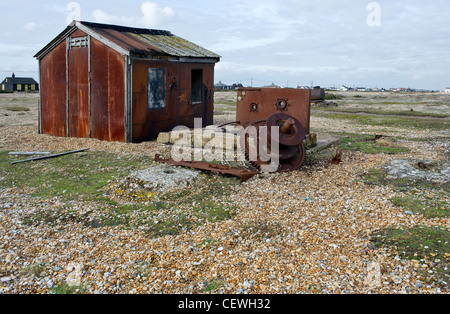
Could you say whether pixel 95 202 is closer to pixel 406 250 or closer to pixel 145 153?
pixel 145 153

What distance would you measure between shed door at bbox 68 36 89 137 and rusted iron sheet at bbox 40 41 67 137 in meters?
0.41

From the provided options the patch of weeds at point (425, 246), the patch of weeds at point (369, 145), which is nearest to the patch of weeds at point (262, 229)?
the patch of weeds at point (425, 246)

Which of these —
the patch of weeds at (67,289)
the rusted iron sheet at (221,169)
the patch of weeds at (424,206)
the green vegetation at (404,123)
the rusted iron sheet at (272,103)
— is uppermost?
the rusted iron sheet at (272,103)

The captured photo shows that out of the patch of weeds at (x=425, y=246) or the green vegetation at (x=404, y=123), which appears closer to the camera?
the patch of weeds at (x=425, y=246)

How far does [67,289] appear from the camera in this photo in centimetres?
452

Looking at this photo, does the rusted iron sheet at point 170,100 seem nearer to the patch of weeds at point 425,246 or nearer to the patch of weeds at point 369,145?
the patch of weeds at point 369,145

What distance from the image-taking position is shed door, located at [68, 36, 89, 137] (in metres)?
13.5

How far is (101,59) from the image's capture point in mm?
12945

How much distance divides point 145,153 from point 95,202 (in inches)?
161

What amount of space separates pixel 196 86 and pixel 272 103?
591 cm

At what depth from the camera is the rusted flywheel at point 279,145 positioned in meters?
9.27

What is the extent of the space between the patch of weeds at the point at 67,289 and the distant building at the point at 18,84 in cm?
6419

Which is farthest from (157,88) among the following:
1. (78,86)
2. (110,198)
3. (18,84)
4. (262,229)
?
(18,84)
